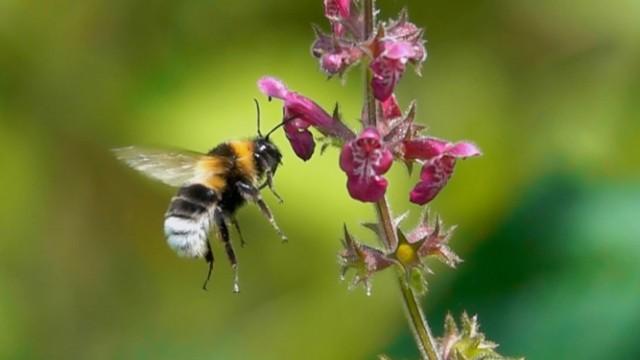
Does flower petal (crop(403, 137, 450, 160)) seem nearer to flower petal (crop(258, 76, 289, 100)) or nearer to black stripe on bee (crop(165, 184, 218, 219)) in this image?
flower petal (crop(258, 76, 289, 100))

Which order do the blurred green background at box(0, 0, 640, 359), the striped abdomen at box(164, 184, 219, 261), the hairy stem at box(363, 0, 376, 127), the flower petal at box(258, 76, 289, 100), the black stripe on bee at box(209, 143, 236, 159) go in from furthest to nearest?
the blurred green background at box(0, 0, 640, 359), the black stripe on bee at box(209, 143, 236, 159), the striped abdomen at box(164, 184, 219, 261), the flower petal at box(258, 76, 289, 100), the hairy stem at box(363, 0, 376, 127)

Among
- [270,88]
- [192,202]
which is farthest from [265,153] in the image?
[270,88]

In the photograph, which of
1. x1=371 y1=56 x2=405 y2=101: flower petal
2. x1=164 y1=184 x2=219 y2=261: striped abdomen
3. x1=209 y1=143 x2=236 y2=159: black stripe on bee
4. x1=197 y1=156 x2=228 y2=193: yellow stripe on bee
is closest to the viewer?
x1=371 y1=56 x2=405 y2=101: flower petal

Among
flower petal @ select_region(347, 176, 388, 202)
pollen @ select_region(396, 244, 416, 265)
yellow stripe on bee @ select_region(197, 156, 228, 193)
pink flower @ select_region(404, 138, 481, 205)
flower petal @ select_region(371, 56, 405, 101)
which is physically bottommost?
pollen @ select_region(396, 244, 416, 265)

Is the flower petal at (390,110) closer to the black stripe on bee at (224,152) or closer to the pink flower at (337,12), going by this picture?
the pink flower at (337,12)

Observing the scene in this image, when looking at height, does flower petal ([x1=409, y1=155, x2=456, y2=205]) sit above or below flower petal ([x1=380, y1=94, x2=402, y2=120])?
below

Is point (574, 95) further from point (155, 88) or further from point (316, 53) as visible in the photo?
point (316, 53)

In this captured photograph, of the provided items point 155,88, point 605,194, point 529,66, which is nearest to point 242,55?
point 155,88

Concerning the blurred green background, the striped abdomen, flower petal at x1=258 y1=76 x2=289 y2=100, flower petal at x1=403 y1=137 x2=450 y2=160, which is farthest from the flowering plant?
the blurred green background
